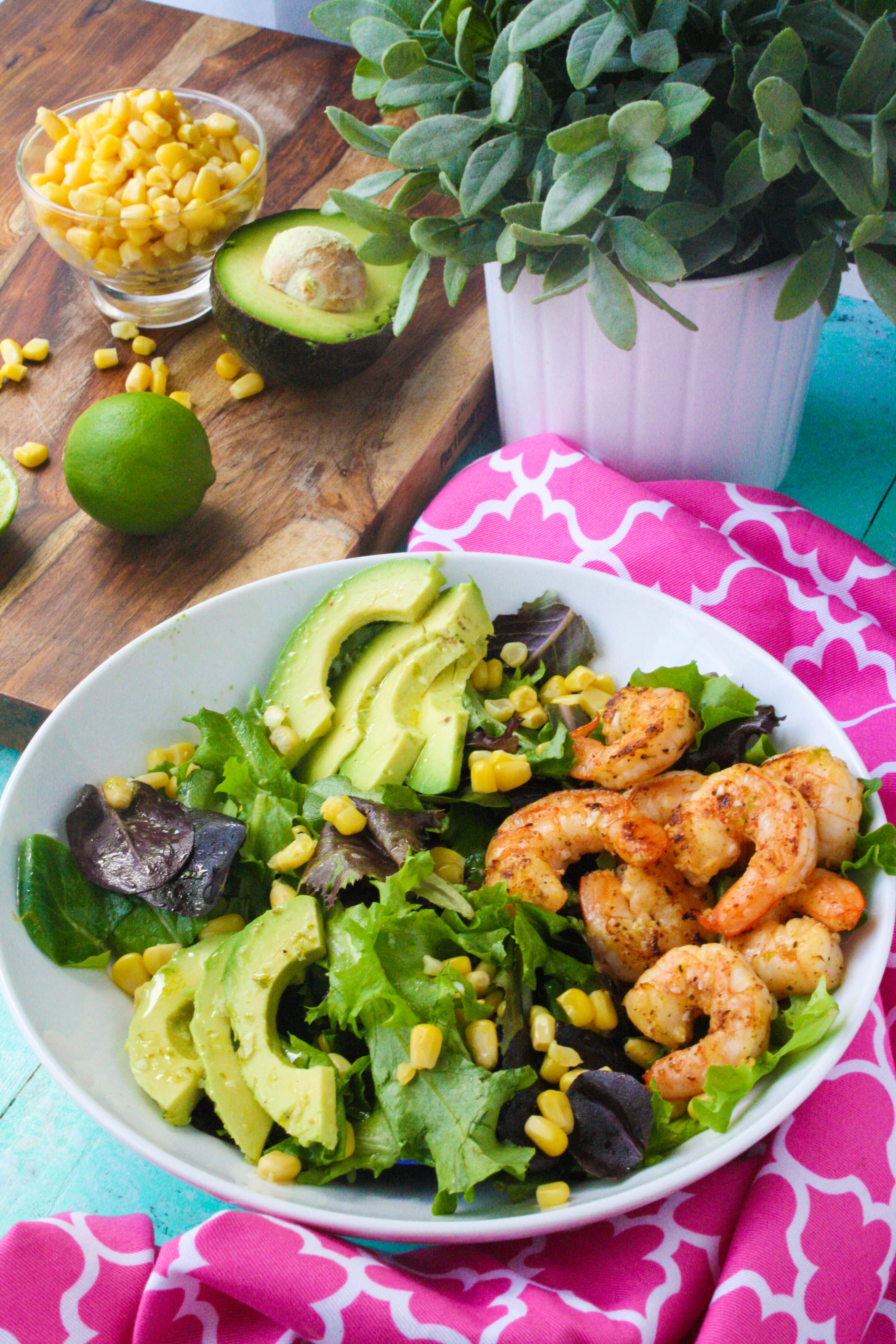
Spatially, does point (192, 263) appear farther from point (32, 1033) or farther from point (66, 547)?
point (32, 1033)

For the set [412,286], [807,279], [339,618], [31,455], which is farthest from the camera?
[31,455]

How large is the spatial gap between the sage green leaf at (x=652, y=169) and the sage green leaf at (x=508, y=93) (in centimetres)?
20

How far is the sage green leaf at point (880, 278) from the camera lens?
1.87 meters

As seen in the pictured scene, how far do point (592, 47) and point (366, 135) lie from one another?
1.79 feet

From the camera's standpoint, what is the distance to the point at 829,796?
1641 millimetres

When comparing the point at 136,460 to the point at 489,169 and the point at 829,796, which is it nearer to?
the point at 489,169

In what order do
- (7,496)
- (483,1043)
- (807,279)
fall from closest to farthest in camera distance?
(483,1043) < (807,279) < (7,496)

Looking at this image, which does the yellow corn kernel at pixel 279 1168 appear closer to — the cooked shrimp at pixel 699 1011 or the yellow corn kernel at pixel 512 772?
the cooked shrimp at pixel 699 1011

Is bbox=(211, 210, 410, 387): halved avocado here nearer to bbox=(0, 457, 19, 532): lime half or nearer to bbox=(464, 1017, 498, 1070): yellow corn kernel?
bbox=(0, 457, 19, 532): lime half

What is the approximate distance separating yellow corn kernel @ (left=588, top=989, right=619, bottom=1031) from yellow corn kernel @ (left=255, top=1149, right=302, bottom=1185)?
0.44 meters

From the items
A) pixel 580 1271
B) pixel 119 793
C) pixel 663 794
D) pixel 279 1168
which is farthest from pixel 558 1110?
pixel 119 793

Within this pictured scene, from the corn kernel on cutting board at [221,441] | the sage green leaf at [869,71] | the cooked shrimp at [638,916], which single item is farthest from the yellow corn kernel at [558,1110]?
the sage green leaf at [869,71]

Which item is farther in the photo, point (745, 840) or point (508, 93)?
point (508, 93)

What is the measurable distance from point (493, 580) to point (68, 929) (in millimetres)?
926
